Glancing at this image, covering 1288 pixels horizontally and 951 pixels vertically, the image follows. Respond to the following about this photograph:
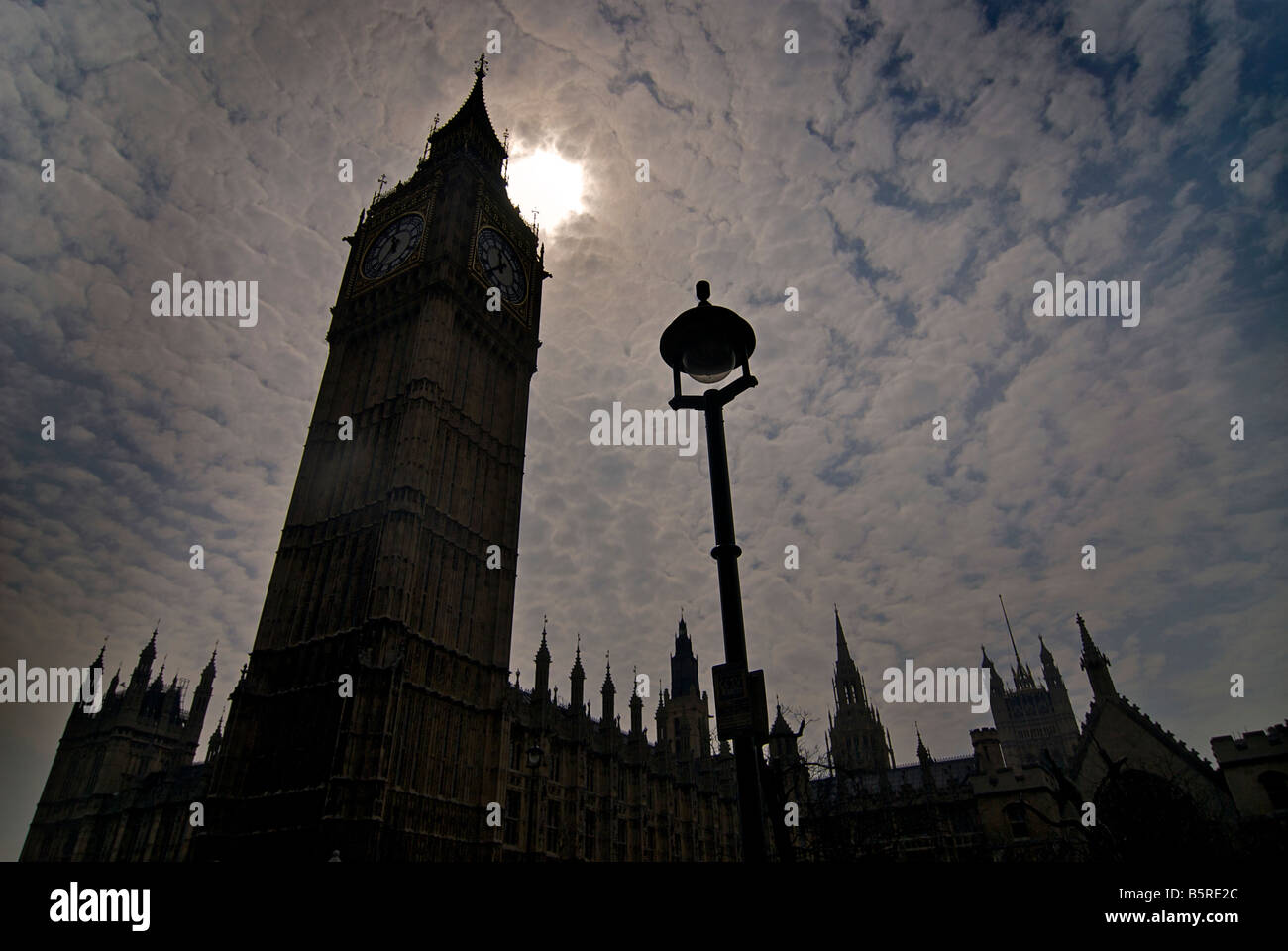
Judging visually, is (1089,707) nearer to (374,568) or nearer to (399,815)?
(399,815)

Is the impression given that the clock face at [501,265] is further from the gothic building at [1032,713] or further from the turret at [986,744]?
the gothic building at [1032,713]

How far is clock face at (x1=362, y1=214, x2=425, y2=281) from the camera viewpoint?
1794 inches

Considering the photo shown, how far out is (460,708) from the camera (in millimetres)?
35656

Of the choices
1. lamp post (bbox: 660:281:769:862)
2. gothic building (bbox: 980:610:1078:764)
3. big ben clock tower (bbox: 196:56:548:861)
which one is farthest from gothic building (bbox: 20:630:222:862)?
gothic building (bbox: 980:610:1078:764)

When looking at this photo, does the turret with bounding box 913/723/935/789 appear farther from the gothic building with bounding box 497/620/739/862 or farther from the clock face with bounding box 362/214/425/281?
the clock face with bounding box 362/214/425/281

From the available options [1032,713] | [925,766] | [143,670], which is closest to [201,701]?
[143,670]

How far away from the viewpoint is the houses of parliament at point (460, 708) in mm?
31250

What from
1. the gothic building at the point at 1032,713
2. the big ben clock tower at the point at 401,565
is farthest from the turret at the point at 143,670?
the gothic building at the point at 1032,713

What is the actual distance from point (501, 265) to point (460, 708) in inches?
1141

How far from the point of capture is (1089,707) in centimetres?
4281

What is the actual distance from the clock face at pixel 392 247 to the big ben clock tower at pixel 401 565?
0.16 meters

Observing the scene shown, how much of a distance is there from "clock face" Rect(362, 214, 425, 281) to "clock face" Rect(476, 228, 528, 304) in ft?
13.2

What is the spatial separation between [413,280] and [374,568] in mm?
18899
